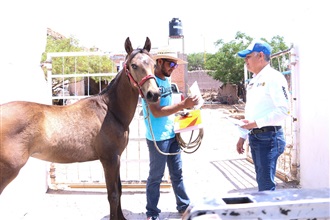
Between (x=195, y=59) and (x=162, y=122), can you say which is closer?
(x=162, y=122)

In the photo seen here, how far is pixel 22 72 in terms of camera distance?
375 centimetres

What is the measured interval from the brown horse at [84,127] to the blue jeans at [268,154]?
3.38 ft

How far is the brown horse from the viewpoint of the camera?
104 inches

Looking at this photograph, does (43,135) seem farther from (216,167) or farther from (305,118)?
(216,167)

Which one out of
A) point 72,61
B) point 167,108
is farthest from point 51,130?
point 72,61

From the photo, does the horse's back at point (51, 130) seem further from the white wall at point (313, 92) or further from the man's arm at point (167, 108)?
the white wall at point (313, 92)

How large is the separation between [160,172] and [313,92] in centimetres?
236

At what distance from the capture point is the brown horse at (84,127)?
2.64 meters

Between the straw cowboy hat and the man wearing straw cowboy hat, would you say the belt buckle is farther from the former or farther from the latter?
the straw cowboy hat

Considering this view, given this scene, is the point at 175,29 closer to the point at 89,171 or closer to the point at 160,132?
the point at 89,171

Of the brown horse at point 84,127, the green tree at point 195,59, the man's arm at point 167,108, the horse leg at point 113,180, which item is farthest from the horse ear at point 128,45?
the green tree at point 195,59

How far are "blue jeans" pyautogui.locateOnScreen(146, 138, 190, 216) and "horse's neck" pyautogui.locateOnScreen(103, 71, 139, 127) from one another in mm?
376

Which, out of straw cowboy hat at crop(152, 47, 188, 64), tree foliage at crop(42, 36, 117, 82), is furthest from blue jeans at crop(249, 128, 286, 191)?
tree foliage at crop(42, 36, 117, 82)

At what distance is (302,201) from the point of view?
55.6 inches
